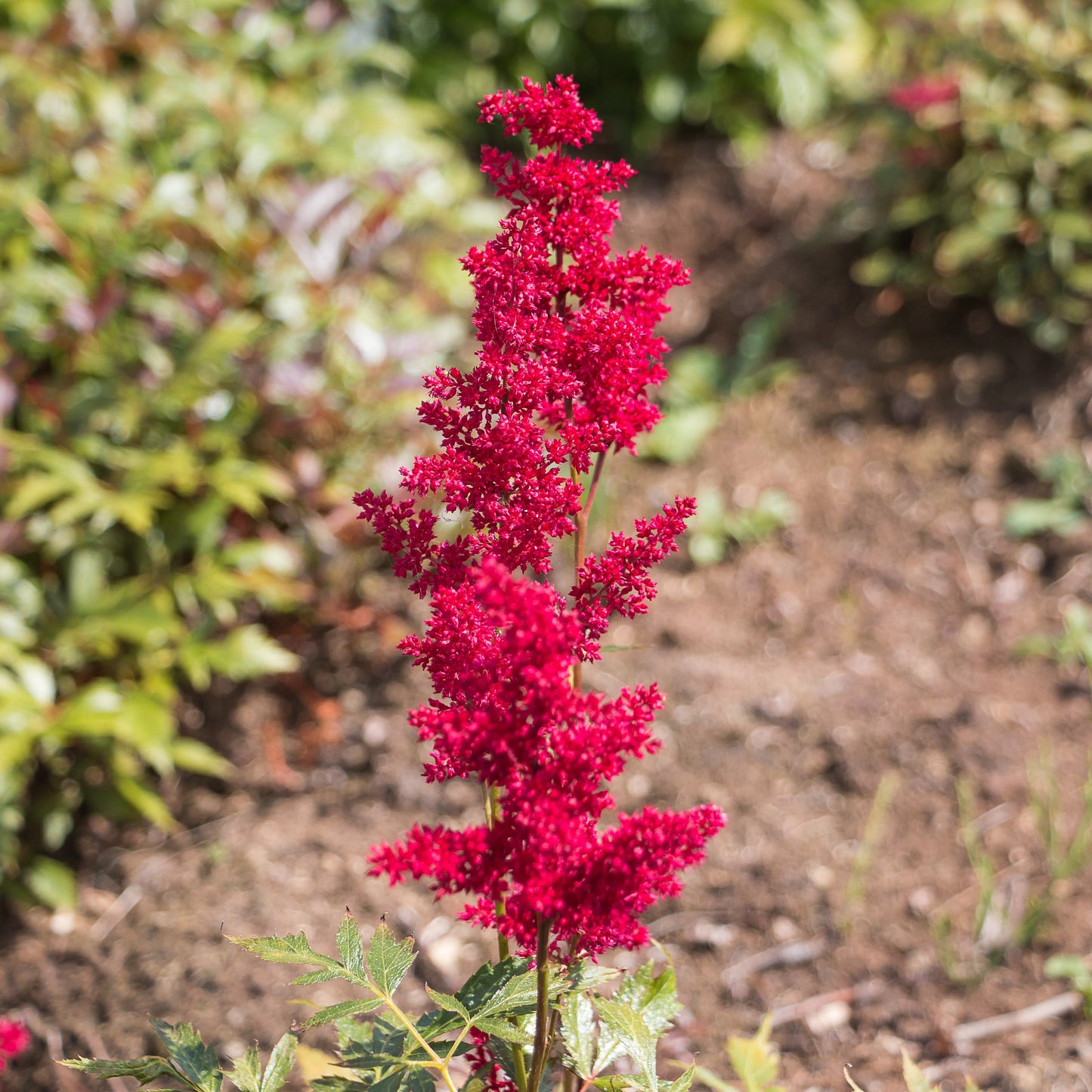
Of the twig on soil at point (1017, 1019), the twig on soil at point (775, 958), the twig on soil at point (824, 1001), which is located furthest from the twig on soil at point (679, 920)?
the twig on soil at point (1017, 1019)

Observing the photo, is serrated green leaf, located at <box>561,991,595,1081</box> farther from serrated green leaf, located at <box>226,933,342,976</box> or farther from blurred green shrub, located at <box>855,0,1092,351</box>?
blurred green shrub, located at <box>855,0,1092,351</box>

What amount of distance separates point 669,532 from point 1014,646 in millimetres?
2464

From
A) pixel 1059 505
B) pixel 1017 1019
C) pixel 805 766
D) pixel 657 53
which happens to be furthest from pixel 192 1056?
pixel 657 53

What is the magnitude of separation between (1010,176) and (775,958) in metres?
3.11

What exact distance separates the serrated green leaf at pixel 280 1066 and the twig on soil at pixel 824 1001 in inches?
49.2

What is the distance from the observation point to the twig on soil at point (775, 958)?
2.42 metres

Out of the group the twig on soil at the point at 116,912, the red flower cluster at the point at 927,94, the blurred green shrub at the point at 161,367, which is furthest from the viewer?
the red flower cluster at the point at 927,94

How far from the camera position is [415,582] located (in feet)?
4.33

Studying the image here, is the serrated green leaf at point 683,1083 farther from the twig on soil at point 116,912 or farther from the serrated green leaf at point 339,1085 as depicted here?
the twig on soil at point 116,912

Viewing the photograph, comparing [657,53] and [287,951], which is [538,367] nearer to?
[287,951]

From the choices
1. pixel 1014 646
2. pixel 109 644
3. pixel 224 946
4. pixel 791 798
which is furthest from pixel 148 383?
pixel 1014 646

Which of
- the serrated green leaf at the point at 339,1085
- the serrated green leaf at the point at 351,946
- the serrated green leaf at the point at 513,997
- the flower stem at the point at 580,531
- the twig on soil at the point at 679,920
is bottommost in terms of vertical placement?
the serrated green leaf at the point at 339,1085

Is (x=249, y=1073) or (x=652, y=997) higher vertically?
(x=652, y=997)

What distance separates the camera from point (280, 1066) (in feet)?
4.73
